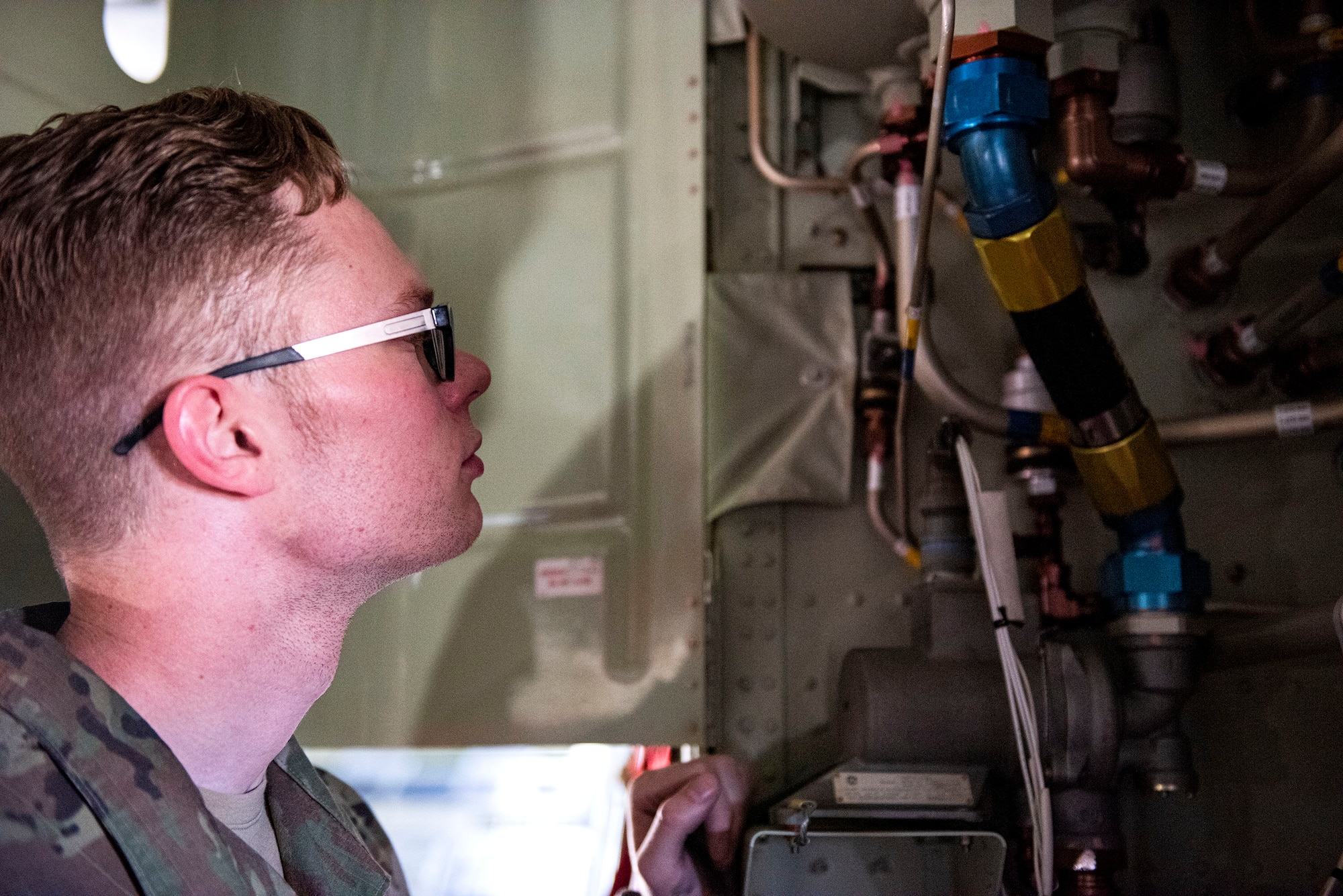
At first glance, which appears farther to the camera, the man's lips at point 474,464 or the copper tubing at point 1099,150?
the copper tubing at point 1099,150

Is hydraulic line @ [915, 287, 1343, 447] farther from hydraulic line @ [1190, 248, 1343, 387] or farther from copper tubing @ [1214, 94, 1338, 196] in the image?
copper tubing @ [1214, 94, 1338, 196]

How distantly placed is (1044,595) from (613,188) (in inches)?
42.9

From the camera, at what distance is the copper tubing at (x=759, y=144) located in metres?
1.97

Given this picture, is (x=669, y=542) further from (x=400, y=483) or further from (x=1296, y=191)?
(x=1296, y=191)

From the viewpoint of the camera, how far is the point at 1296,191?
1.60 meters

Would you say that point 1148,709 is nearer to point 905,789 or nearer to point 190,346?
point 905,789

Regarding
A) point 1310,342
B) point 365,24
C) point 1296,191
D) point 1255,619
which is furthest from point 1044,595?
point 365,24

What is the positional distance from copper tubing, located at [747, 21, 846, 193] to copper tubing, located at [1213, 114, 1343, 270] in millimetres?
655

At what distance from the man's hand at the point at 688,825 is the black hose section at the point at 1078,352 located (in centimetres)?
70

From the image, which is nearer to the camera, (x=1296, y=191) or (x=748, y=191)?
(x=1296, y=191)

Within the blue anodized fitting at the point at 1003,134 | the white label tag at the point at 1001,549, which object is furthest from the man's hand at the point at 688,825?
the blue anodized fitting at the point at 1003,134

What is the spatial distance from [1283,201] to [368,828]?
1624 mm

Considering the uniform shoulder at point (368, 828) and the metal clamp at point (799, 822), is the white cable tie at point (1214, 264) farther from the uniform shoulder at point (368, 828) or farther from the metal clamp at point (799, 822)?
the uniform shoulder at point (368, 828)

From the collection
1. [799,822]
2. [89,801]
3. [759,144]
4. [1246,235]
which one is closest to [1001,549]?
[799,822]
